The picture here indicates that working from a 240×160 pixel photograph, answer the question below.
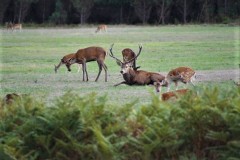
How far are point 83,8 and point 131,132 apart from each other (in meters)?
68.1

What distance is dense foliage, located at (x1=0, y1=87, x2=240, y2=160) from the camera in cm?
509

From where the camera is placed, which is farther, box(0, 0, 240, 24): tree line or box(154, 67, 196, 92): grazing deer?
box(0, 0, 240, 24): tree line

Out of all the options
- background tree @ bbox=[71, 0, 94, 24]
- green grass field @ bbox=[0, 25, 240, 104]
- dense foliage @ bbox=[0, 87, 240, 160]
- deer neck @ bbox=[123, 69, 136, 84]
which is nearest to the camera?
dense foliage @ bbox=[0, 87, 240, 160]

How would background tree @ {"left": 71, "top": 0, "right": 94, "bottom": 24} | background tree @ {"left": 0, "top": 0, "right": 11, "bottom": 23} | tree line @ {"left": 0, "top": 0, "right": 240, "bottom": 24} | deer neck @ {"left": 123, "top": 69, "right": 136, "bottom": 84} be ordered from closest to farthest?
deer neck @ {"left": 123, "top": 69, "right": 136, "bottom": 84}, background tree @ {"left": 0, "top": 0, "right": 11, "bottom": 23}, tree line @ {"left": 0, "top": 0, "right": 240, "bottom": 24}, background tree @ {"left": 71, "top": 0, "right": 94, "bottom": 24}

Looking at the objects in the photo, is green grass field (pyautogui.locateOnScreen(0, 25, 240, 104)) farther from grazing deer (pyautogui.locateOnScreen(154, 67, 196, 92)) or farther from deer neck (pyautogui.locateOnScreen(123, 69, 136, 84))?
grazing deer (pyautogui.locateOnScreen(154, 67, 196, 92))

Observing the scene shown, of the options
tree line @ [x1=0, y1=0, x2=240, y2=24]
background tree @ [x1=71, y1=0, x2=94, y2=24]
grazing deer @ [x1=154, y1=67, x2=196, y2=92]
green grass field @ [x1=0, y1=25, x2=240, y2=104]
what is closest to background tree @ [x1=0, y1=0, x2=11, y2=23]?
tree line @ [x1=0, y1=0, x2=240, y2=24]

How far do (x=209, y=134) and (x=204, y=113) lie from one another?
193 millimetres

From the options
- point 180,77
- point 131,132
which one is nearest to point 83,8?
point 180,77

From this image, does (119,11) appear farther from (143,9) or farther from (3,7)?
(3,7)

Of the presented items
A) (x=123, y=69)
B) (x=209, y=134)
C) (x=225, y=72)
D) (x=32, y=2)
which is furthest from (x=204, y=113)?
(x=32, y=2)

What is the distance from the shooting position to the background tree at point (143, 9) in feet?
240

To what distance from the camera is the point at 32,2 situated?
73.5 m

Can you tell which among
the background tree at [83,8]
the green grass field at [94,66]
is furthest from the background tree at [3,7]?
the green grass field at [94,66]

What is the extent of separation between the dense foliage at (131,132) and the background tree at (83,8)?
67780 mm
